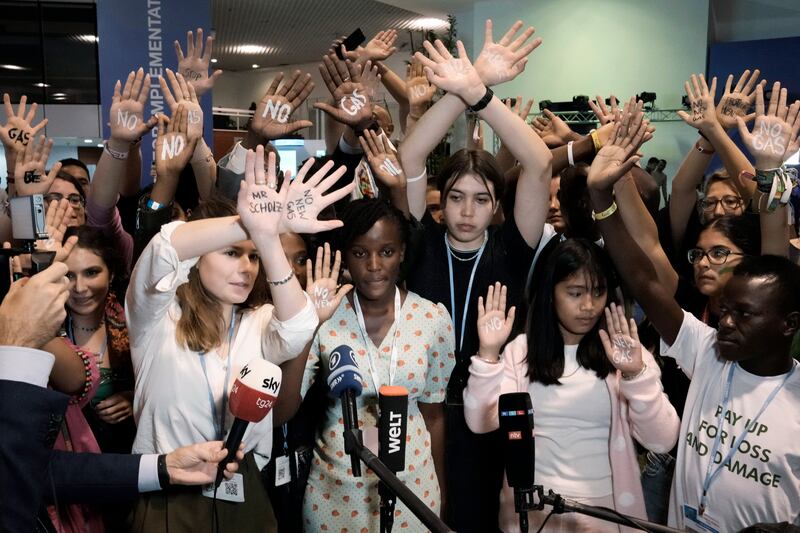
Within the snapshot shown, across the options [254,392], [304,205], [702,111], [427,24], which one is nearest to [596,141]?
[702,111]

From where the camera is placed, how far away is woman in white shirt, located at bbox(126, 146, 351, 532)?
184 centimetres

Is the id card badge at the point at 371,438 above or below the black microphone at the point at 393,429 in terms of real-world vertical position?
below

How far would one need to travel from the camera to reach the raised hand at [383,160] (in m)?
2.68

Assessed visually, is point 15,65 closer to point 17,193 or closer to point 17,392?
point 17,193

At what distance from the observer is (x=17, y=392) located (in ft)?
4.37

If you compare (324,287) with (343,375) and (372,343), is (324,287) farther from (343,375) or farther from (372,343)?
(343,375)

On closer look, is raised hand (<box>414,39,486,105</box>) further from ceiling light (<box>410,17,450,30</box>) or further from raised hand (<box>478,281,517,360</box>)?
ceiling light (<box>410,17,450,30</box>)

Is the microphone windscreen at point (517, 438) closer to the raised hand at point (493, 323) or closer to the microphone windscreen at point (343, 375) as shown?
the microphone windscreen at point (343, 375)

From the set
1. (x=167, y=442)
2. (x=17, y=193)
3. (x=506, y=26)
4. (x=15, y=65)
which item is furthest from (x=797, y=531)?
(x=15, y=65)

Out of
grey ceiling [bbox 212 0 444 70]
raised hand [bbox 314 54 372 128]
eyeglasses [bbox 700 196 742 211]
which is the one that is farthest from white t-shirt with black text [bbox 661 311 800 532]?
grey ceiling [bbox 212 0 444 70]

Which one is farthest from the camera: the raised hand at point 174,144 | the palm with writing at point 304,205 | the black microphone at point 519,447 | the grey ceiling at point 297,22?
the grey ceiling at point 297,22

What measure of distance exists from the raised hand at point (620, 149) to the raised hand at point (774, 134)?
408 mm

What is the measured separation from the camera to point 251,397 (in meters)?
1.62

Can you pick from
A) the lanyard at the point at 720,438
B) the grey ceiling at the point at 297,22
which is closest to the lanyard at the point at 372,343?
the lanyard at the point at 720,438
